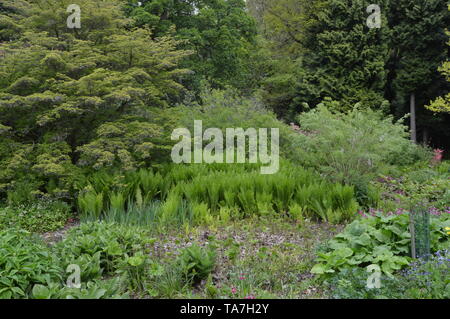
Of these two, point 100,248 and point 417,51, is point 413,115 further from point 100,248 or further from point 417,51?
point 100,248

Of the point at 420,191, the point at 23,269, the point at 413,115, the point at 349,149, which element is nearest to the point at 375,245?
the point at 23,269

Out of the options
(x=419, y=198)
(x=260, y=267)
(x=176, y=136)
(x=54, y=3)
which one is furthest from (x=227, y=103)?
(x=260, y=267)

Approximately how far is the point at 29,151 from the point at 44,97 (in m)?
0.92

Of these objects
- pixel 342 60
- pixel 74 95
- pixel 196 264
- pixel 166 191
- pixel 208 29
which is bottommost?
pixel 196 264

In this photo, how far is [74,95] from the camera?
6.47 meters

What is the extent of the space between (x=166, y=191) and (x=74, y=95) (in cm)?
218

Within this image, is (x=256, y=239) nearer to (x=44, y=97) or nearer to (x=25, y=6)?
(x=44, y=97)

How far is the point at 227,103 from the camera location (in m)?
11.6

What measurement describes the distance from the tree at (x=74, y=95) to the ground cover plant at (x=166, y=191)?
0.10 feet

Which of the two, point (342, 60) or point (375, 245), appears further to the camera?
point (342, 60)

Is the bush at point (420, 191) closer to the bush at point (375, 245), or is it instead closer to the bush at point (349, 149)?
the bush at point (349, 149)

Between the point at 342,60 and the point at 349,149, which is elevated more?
the point at 342,60

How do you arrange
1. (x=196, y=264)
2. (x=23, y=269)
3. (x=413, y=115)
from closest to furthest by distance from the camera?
(x=23, y=269) → (x=196, y=264) → (x=413, y=115)

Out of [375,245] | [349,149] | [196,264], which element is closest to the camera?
[196,264]
